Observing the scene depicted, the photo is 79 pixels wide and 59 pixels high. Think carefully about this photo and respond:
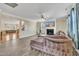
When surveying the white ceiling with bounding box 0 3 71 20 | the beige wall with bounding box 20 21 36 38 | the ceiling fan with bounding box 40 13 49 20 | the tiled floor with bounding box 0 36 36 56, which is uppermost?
the white ceiling with bounding box 0 3 71 20

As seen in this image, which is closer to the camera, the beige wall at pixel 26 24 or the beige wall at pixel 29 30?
the beige wall at pixel 26 24

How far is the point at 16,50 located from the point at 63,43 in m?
0.93

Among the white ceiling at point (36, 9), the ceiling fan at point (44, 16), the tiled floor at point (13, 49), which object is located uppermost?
the white ceiling at point (36, 9)

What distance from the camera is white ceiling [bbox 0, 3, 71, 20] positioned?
240 centimetres

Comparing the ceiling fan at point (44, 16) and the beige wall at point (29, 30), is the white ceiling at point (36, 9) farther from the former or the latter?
the beige wall at point (29, 30)

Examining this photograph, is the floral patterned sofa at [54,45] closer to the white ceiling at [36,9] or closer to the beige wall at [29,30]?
the beige wall at [29,30]

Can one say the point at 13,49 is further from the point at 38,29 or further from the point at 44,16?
the point at 44,16

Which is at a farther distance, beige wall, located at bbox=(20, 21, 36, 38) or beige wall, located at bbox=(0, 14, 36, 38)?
beige wall, located at bbox=(20, 21, 36, 38)

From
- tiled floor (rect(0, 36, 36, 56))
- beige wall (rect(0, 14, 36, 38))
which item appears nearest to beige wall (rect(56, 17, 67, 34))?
beige wall (rect(0, 14, 36, 38))

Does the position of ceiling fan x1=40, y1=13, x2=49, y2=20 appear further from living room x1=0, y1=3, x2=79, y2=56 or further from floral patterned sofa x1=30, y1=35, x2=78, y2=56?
floral patterned sofa x1=30, y1=35, x2=78, y2=56

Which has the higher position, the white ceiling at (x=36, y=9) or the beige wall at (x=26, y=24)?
the white ceiling at (x=36, y=9)

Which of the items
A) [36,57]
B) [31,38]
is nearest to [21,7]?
[31,38]

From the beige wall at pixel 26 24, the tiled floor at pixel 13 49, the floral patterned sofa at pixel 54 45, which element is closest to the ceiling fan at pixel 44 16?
the beige wall at pixel 26 24

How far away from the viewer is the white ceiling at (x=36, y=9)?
2404 mm
